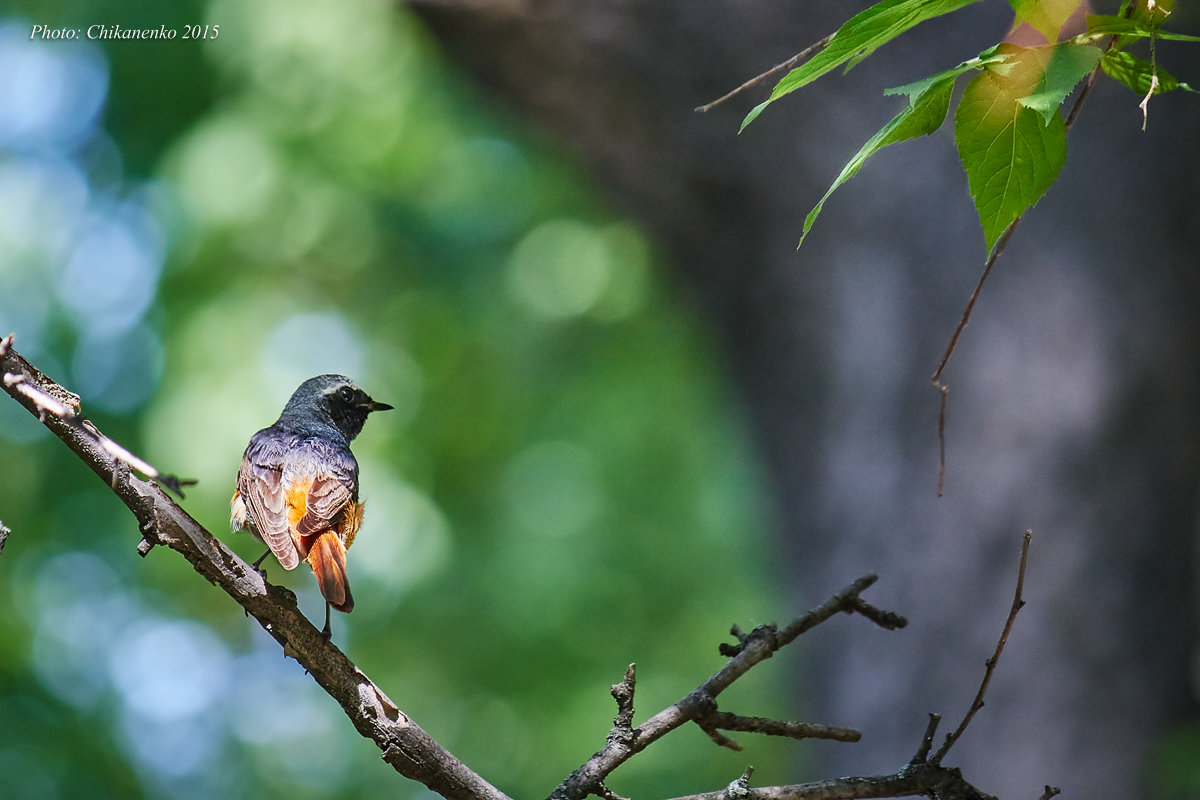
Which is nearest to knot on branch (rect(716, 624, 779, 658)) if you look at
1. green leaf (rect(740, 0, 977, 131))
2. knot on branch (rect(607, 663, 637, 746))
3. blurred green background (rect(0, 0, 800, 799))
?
knot on branch (rect(607, 663, 637, 746))

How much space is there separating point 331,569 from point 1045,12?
938 mm

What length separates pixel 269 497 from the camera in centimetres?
127

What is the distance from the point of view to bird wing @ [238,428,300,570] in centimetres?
122

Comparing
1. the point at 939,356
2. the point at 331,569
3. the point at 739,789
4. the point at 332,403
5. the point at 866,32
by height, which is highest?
the point at 939,356

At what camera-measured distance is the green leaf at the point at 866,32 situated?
2.85ft

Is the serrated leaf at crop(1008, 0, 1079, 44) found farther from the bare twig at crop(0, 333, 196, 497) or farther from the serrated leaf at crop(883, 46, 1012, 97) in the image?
the bare twig at crop(0, 333, 196, 497)

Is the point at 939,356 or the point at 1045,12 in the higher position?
the point at 939,356

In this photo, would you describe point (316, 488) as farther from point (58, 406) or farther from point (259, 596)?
point (58, 406)

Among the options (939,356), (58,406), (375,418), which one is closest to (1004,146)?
(58,406)

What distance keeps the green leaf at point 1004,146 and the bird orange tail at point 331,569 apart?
754 millimetres

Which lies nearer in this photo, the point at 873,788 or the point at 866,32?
the point at 866,32

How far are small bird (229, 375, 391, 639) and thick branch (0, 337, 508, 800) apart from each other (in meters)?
0.14

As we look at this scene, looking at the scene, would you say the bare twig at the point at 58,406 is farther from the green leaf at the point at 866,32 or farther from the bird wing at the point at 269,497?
the green leaf at the point at 866,32

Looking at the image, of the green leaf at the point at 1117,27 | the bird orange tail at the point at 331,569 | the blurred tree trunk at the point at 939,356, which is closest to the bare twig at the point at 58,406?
the bird orange tail at the point at 331,569
